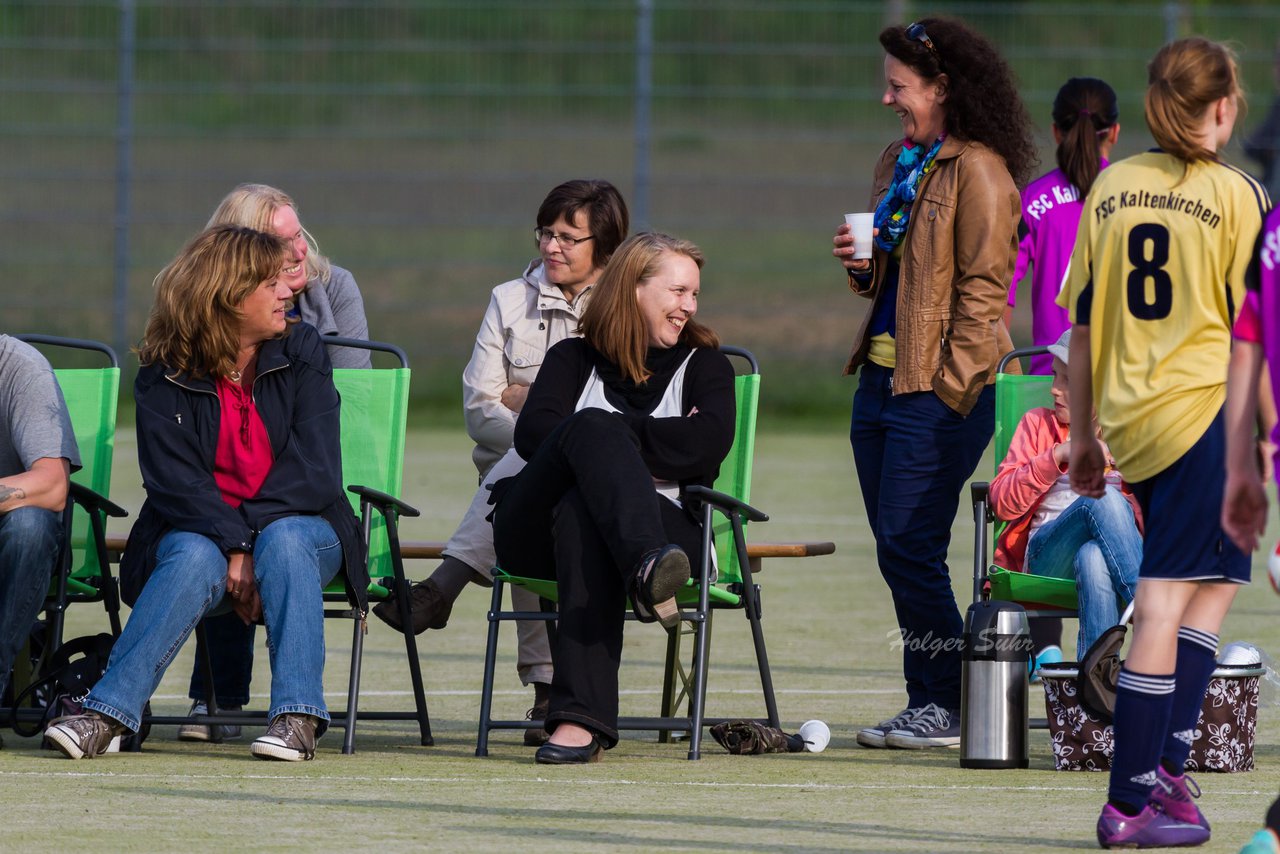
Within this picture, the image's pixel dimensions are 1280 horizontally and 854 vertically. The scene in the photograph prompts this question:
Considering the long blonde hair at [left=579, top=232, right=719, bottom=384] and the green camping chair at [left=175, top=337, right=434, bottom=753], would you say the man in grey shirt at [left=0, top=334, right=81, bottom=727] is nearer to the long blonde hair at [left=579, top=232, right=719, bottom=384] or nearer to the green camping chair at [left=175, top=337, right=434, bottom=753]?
the green camping chair at [left=175, top=337, right=434, bottom=753]

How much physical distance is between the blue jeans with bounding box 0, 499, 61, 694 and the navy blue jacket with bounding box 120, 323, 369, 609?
219 mm

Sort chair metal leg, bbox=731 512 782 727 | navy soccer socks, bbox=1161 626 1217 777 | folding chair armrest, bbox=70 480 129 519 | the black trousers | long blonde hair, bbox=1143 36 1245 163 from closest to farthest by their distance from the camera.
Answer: long blonde hair, bbox=1143 36 1245 163 → navy soccer socks, bbox=1161 626 1217 777 → the black trousers → chair metal leg, bbox=731 512 782 727 → folding chair armrest, bbox=70 480 129 519

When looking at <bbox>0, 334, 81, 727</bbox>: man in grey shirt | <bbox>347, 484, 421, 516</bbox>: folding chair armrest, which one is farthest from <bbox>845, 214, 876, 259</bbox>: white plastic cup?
<bbox>0, 334, 81, 727</bbox>: man in grey shirt

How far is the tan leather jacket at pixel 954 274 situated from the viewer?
603cm

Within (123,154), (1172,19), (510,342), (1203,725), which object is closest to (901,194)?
(510,342)

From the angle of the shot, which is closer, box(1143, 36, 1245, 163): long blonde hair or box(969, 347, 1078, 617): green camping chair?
box(1143, 36, 1245, 163): long blonde hair

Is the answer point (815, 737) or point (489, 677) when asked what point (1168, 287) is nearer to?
point (815, 737)

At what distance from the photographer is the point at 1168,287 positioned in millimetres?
4523

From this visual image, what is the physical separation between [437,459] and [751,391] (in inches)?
357

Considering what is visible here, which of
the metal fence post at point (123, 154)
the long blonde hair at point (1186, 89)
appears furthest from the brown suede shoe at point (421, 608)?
the metal fence post at point (123, 154)

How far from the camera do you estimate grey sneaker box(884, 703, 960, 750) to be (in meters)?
6.09

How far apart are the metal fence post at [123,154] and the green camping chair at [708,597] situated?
41.7 ft

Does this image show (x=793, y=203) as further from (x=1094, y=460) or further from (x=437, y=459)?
(x=1094, y=460)

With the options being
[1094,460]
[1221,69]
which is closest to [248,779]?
[1094,460]
